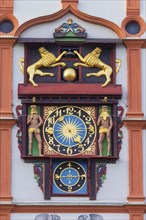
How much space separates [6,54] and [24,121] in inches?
55.6

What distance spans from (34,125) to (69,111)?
2.49ft

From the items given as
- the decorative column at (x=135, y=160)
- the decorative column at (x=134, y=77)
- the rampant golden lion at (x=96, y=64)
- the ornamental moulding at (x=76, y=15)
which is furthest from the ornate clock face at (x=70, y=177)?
the ornamental moulding at (x=76, y=15)

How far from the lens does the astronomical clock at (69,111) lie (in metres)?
26.2

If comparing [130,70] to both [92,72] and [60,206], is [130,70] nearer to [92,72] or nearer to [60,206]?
[92,72]

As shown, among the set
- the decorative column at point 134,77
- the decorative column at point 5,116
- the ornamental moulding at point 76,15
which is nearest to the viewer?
the decorative column at point 5,116

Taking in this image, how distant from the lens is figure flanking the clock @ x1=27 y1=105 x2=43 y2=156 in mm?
26266

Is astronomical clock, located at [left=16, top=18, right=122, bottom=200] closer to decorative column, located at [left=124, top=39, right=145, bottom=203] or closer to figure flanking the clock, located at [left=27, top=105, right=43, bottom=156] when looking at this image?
figure flanking the clock, located at [left=27, top=105, right=43, bottom=156]

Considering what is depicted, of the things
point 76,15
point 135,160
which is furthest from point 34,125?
point 76,15

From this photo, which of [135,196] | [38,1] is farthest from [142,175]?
[38,1]

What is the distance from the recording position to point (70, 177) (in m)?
26.2

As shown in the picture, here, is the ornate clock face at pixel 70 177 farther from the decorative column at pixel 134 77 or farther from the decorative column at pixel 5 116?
the decorative column at pixel 134 77

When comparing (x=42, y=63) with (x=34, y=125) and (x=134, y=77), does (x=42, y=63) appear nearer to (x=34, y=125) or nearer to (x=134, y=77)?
(x=34, y=125)

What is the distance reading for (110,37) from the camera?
1057 inches

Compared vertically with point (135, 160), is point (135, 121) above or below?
above
